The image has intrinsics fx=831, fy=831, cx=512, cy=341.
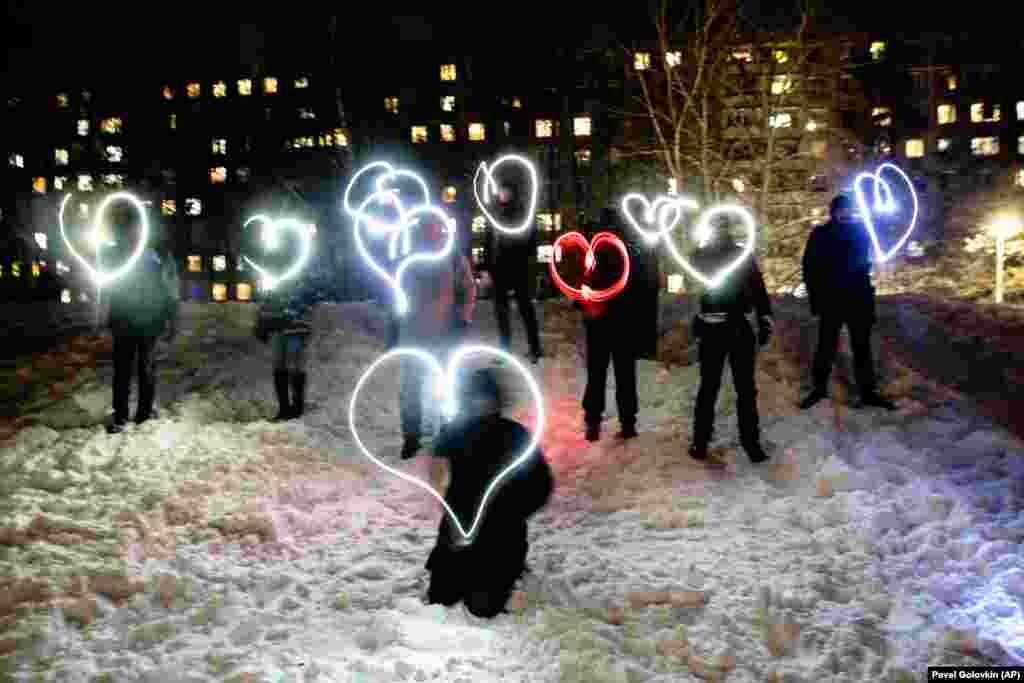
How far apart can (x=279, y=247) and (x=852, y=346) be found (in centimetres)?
636

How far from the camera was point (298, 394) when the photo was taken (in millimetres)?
9820

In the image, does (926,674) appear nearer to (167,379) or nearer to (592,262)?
(592,262)

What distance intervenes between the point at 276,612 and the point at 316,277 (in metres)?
4.68

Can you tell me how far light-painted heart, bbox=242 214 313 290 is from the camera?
917 cm

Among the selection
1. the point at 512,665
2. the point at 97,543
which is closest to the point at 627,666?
the point at 512,665

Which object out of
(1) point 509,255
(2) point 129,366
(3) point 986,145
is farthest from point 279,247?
(3) point 986,145

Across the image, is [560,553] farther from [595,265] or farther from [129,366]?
[129,366]

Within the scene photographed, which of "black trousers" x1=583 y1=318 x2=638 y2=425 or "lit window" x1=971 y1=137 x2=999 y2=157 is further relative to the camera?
"lit window" x1=971 y1=137 x2=999 y2=157

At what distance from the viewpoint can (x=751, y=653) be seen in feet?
16.9

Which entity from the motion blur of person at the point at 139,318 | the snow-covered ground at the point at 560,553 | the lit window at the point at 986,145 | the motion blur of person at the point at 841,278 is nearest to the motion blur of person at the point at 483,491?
the snow-covered ground at the point at 560,553

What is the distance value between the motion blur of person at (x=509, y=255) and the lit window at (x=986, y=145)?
271 ft

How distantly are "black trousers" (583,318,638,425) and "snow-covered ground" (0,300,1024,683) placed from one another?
0.39 meters

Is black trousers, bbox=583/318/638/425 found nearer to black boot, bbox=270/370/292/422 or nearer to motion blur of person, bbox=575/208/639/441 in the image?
motion blur of person, bbox=575/208/639/441

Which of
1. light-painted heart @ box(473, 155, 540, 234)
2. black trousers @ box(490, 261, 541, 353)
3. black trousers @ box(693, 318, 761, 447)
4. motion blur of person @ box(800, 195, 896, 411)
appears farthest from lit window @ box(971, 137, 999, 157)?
black trousers @ box(693, 318, 761, 447)
